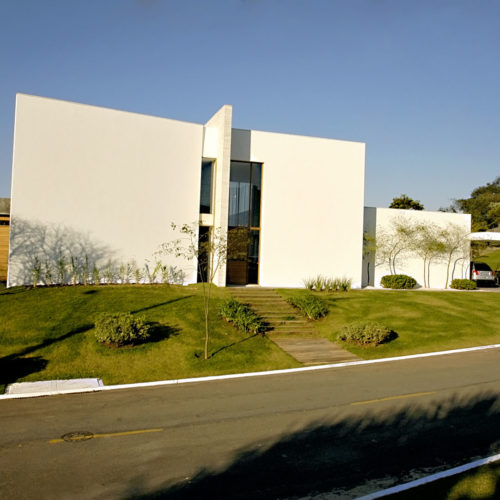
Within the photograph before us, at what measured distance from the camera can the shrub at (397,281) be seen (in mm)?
25766

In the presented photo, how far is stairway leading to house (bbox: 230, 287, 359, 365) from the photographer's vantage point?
47.1 feet

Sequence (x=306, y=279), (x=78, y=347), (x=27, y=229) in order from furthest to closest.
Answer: (x=306, y=279) → (x=27, y=229) → (x=78, y=347)

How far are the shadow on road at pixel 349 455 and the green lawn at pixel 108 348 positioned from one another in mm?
4875

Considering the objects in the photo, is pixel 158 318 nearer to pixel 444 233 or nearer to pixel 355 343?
pixel 355 343

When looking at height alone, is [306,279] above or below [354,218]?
below

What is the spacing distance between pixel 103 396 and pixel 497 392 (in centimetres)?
859

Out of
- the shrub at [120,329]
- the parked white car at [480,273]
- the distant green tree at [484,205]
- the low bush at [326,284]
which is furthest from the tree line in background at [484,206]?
the shrub at [120,329]

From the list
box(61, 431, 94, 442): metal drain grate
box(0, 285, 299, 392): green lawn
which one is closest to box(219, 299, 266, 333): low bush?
box(0, 285, 299, 392): green lawn

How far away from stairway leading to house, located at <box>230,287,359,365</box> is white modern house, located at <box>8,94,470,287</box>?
1.85m

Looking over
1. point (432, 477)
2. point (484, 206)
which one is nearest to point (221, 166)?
point (432, 477)

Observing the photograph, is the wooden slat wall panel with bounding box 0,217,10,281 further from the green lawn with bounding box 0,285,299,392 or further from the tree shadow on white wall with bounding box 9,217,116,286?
the green lawn with bounding box 0,285,299,392

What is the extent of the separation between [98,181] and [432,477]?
1629 centimetres

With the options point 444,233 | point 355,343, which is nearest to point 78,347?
point 355,343

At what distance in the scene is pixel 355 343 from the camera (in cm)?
1561
